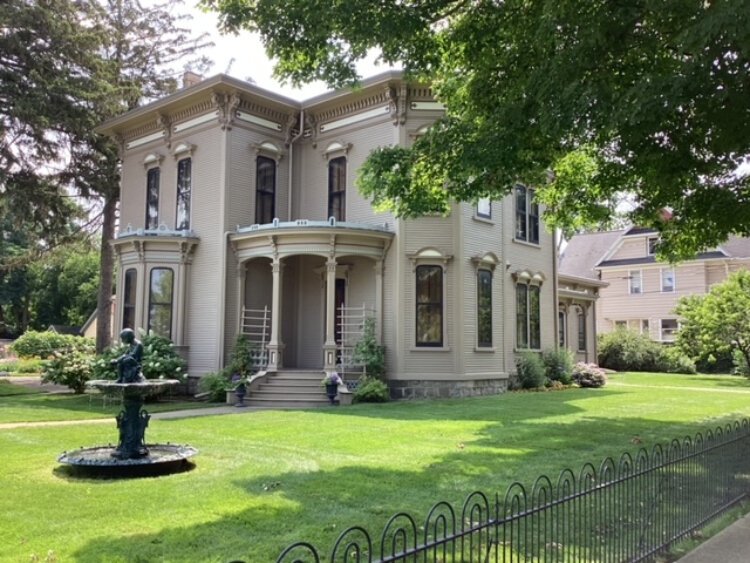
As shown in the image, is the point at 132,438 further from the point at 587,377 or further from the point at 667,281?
the point at 667,281

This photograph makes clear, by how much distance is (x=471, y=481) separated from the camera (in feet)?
25.6

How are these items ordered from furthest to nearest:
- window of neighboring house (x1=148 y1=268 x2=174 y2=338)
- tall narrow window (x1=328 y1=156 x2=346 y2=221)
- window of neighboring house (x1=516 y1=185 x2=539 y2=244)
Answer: window of neighboring house (x1=516 y1=185 x2=539 y2=244) → window of neighboring house (x1=148 y1=268 x2=174 y2=338) → tall narrow window (x1=328 y1=156 x2=346 y2=221)

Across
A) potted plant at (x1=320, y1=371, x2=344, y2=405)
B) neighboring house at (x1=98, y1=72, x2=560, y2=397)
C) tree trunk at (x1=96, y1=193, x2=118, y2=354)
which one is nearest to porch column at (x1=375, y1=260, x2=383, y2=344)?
neighboring house at (x1=98, y1=72, x2=560, y2=397)

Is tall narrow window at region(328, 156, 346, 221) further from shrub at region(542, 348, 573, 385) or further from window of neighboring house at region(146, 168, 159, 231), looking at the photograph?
shrub at region(542, 348, 573, 385)

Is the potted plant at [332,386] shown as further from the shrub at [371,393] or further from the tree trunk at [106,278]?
the tree trunk at [106,278]

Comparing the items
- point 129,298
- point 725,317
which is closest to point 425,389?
point 129,298

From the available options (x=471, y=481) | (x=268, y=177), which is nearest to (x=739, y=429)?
(x=471, y=481)

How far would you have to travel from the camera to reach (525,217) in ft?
78.4

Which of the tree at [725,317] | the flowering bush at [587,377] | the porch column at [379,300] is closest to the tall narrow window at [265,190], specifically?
the porch column at [379,300]

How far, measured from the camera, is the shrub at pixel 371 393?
58.1 feet

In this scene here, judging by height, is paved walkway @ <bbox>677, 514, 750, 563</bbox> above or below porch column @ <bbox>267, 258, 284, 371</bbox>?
below

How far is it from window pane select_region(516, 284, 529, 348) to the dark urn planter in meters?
8.18

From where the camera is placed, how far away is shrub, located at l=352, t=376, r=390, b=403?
58.1 feet

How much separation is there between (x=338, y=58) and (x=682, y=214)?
23.6ft
